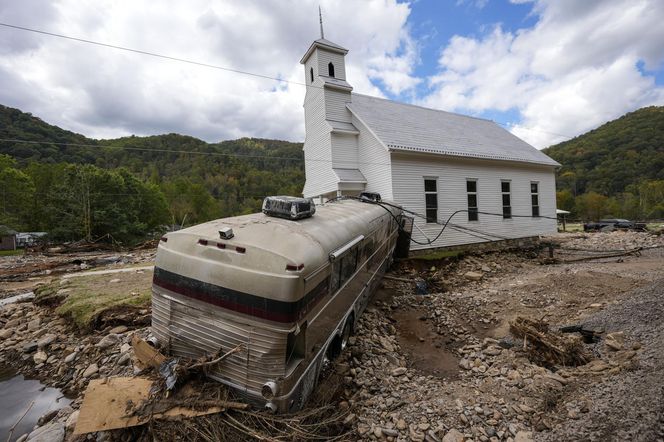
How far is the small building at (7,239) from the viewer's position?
94.5 feet

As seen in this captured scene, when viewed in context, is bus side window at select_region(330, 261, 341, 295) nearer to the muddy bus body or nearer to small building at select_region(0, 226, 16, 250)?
the muddy bus body

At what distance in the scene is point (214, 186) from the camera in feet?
271

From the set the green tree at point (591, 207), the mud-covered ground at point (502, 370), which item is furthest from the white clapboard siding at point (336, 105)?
the green tree at point (591, 207)

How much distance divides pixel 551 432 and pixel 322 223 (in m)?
3.89

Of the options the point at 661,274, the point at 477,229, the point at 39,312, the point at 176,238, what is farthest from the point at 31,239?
the point at 661,274

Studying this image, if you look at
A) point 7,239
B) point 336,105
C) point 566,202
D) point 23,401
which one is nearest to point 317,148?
point 336,105

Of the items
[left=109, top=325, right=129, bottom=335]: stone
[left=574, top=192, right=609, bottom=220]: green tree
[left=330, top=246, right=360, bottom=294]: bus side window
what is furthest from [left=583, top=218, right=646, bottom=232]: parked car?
[left=109, top=325, right=129, bottom=335]: stone

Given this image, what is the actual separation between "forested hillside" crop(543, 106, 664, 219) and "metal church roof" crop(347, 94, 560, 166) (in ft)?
179

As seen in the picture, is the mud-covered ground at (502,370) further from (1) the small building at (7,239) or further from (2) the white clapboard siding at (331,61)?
(1) the small building at (7,239)

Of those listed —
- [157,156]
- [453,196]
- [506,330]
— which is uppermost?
[157,156]

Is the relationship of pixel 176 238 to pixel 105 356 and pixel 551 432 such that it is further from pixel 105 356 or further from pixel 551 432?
pixel 551 432

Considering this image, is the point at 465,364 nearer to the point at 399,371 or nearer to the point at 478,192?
the point at 399,371

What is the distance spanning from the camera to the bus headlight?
3.07 m

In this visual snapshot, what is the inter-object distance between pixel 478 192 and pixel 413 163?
191 inches
